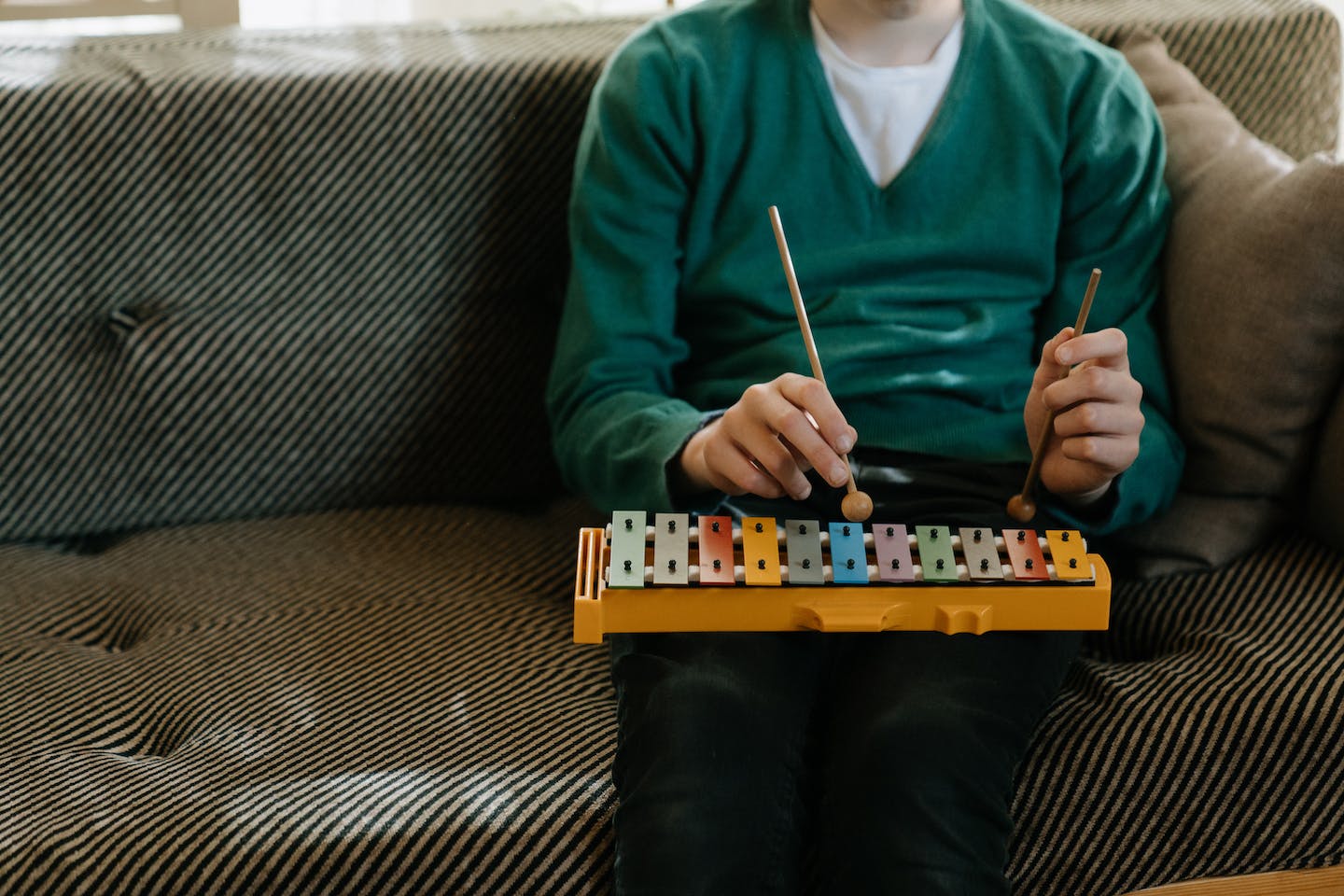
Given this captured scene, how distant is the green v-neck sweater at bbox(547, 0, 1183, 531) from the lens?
108 cm

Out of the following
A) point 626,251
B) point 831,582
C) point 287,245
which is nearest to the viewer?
point 831,582

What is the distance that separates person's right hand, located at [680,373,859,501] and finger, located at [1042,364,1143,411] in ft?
0.48

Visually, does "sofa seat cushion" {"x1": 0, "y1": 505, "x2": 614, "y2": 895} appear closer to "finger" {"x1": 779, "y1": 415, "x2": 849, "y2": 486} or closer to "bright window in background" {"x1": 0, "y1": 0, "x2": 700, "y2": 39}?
"finger" {"x1": 779, "y1": 415, "x2": 849, "y2": 486}

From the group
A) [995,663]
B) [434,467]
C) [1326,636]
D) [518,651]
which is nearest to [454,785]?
[518,651]

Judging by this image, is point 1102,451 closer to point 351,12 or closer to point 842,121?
point 842,121

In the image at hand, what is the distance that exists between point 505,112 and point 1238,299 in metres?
0.73

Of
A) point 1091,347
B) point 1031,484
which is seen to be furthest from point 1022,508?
point 1091,347

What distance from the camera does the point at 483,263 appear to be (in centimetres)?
131

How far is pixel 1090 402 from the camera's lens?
2.82ft

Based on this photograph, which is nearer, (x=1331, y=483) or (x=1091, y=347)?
(x=1091, y=347)

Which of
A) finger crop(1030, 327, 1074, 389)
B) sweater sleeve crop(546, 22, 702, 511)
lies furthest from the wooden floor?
sweater sleeve crop(546, 22, 702, 511)

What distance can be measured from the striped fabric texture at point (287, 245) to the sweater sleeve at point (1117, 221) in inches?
9.5

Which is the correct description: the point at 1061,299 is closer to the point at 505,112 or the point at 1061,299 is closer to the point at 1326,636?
the point at 1326,636

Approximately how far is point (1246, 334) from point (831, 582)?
0.49 metres
